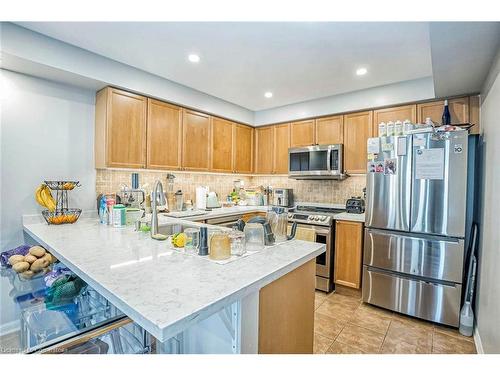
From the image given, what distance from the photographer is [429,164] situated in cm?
224

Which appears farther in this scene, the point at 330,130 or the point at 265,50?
the point at 330,130

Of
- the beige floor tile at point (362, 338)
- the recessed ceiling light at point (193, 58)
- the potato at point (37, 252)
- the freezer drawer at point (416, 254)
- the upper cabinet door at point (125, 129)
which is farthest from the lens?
the upper cabinet door at point (125, 129)

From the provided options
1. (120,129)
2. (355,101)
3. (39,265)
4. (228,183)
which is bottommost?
(39,265)

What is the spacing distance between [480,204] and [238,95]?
2.82 meters

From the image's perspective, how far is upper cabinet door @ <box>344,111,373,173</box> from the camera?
3184 millimetres

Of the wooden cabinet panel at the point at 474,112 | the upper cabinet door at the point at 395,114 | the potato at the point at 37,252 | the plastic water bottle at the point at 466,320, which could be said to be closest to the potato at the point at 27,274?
the potato at the point at 37,252

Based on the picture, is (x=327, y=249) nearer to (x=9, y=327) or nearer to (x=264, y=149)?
(x=264, y=149)

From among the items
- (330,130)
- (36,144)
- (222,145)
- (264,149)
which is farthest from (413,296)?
(36,144)

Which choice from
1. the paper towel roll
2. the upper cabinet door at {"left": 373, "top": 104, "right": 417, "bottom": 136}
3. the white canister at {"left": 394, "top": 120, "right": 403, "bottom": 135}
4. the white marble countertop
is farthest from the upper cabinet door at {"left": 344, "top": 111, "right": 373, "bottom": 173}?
the white marble countertop

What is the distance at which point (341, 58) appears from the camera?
235cm

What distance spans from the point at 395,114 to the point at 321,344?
8.45ft

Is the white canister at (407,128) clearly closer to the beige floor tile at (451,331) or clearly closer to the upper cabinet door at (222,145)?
the beige floor tile at (451,331)

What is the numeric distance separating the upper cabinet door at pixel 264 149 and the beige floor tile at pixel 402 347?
2.67 metres

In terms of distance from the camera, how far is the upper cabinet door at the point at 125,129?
8.37 feet
